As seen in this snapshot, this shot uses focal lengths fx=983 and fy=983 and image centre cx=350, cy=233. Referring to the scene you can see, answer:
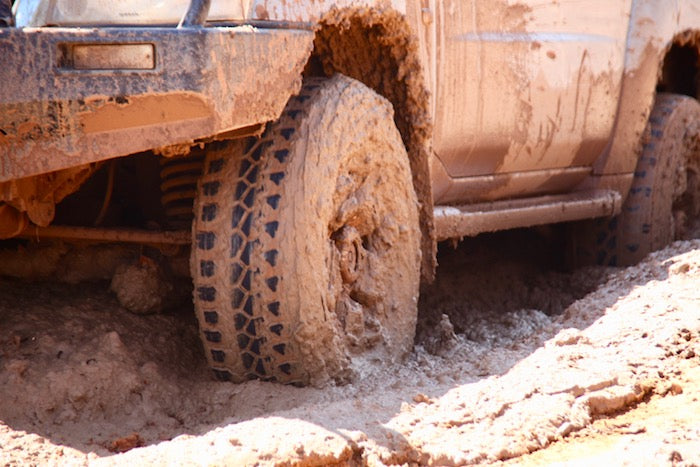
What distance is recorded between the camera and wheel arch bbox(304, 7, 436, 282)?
3.77 m

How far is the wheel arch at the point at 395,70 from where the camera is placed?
3.77 meters

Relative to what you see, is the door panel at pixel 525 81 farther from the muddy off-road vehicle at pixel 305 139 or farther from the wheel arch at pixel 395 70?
the wheel arch at pixel 395 70

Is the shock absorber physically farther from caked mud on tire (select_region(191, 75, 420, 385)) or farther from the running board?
the running board

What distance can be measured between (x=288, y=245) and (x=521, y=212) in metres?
1.96

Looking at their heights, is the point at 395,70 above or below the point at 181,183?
above

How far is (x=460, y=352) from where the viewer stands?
155 inches

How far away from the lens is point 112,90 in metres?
2.62

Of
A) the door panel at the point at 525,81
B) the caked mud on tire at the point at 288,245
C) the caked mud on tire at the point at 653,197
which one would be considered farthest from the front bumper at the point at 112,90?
the caked mud on tire at the point at 653,197

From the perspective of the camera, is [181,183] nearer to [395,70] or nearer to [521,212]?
[395,70]

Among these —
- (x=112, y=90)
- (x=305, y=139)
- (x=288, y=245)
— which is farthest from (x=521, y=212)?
(x=112, y=90)

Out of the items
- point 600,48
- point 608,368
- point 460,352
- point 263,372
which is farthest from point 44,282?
point 600,48

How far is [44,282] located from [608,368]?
2.17 m

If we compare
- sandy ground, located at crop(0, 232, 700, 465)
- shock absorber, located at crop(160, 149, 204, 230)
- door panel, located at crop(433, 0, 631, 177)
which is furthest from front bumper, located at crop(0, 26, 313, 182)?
door panel, located at crop(433, 0, 631, 177)

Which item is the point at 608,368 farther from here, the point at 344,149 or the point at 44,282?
the point at 44,282
